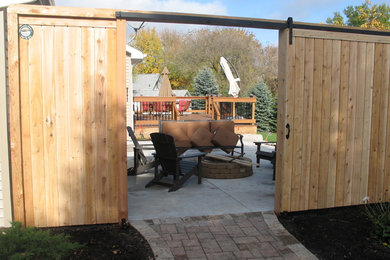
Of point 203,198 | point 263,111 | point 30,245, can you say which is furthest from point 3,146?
point 263,111

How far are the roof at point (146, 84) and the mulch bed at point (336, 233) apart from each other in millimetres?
31385

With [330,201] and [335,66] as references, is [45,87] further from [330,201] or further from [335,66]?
[330,201]

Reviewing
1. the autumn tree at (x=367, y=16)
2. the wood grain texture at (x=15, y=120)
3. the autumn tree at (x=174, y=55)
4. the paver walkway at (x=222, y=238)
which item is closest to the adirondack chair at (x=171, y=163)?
the paver walkway at (x=222, y=238)

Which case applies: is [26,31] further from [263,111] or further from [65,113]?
[263,111]

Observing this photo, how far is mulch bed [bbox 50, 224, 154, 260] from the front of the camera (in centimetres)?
319

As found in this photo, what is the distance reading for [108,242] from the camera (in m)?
3.47

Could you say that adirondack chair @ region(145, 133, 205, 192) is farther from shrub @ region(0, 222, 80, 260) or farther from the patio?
shrub @ region(0, 222, 80, 260)

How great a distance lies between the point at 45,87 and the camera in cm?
362

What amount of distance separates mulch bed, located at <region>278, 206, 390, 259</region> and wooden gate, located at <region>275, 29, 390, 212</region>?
13 cm

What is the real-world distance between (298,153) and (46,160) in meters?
2.88

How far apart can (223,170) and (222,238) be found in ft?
8.82

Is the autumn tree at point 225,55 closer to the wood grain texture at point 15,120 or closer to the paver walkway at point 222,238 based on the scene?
the paver walkway at point 222,238

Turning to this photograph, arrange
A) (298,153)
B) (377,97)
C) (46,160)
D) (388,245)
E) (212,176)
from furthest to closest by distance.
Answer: (212,176) < (377,97) < (298,153) < (46,160) < (388,245)

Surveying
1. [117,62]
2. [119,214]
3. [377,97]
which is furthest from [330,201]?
[117,62]
